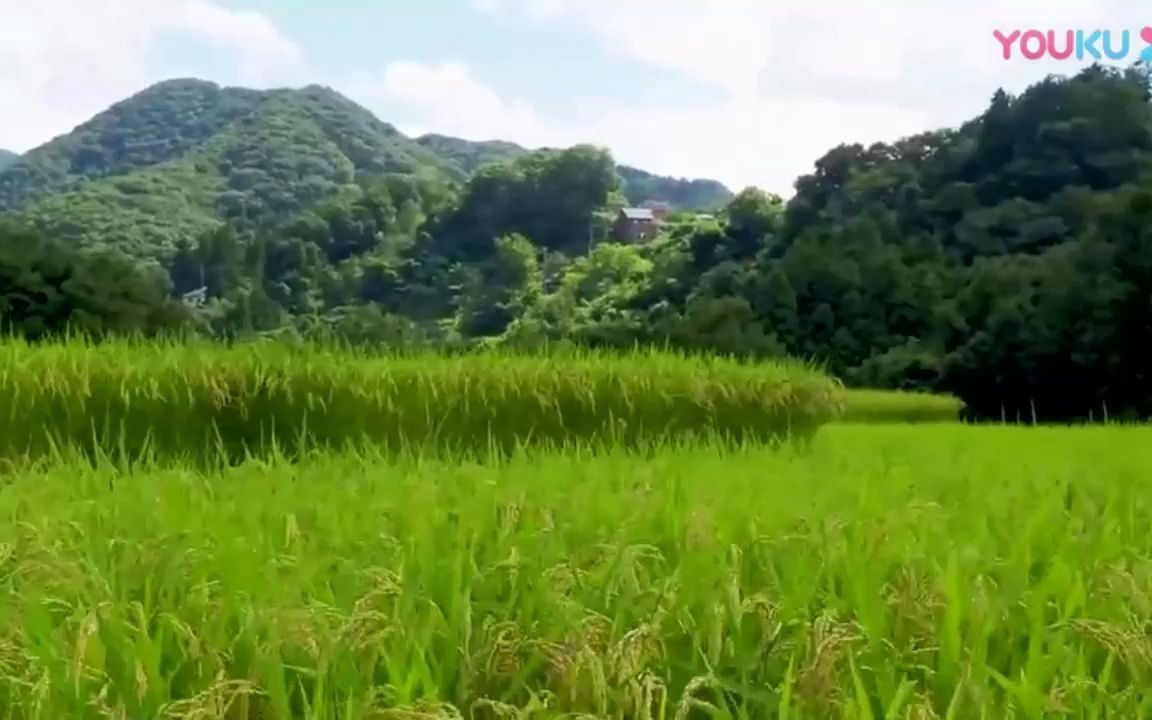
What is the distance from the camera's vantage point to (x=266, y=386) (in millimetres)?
5547

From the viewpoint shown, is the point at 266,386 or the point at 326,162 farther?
the point at 326,162

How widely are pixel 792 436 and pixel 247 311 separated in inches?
598

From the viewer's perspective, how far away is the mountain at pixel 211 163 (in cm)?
3544

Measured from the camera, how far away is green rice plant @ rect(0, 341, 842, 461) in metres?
5.27

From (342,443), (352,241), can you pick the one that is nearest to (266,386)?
(342,443)

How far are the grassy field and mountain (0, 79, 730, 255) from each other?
3082 cm

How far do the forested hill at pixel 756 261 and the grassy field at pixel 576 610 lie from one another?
15.2 ft

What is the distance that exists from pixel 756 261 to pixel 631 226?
10.2 metres

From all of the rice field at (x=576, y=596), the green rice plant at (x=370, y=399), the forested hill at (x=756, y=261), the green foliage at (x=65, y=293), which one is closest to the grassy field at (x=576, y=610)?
the rice field at (x=576, y=596)

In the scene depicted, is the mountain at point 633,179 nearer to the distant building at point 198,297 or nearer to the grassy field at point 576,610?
the distant building at point 198,297

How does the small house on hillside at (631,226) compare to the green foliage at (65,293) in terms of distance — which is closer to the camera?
the green foliage at (65,293)

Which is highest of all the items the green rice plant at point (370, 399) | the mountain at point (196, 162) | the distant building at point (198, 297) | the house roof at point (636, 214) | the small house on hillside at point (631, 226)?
the mountain at point (196, 162)

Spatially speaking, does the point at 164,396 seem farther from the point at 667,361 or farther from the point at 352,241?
the point at 352,241

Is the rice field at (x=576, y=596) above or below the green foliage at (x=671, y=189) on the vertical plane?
below
